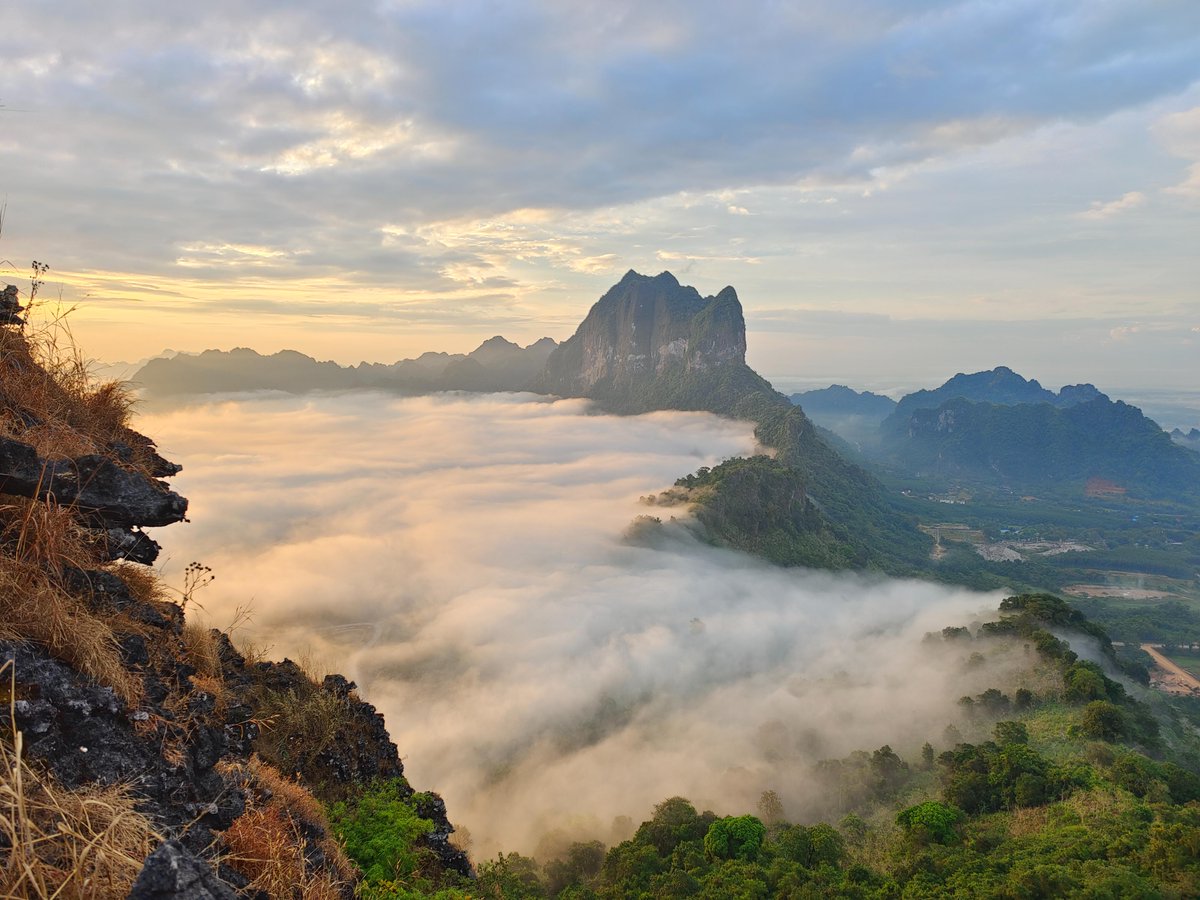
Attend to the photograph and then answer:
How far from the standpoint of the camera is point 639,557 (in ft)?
412

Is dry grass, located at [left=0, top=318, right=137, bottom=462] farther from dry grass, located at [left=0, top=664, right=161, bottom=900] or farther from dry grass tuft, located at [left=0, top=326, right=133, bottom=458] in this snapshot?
dry grass, located at [left=0, top=664, right=161, bottom=900]

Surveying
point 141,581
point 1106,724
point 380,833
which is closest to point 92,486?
point 141,581

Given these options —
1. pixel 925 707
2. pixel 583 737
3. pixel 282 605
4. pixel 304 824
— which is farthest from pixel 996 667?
pixel 282 605

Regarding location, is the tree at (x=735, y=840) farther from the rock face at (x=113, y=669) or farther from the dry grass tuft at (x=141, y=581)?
the dry grass tuft at (x=141, y=581)

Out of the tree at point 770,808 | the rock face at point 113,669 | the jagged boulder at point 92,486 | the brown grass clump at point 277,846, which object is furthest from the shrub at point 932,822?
the jagged boulder at point 92,486

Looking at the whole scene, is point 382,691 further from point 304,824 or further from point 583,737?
point 304,824

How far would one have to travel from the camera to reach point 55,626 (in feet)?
16.4

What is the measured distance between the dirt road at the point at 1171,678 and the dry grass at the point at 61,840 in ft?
391

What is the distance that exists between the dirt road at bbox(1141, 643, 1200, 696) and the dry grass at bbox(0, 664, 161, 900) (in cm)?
11933

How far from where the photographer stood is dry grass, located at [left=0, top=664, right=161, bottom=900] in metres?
2.66

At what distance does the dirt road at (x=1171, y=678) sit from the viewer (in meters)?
85.2

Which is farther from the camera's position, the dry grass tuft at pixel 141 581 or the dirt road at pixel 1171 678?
the dirt road at pixel 1171 678

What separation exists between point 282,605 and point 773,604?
84414mm

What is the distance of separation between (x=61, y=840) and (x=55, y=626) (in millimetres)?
2436
